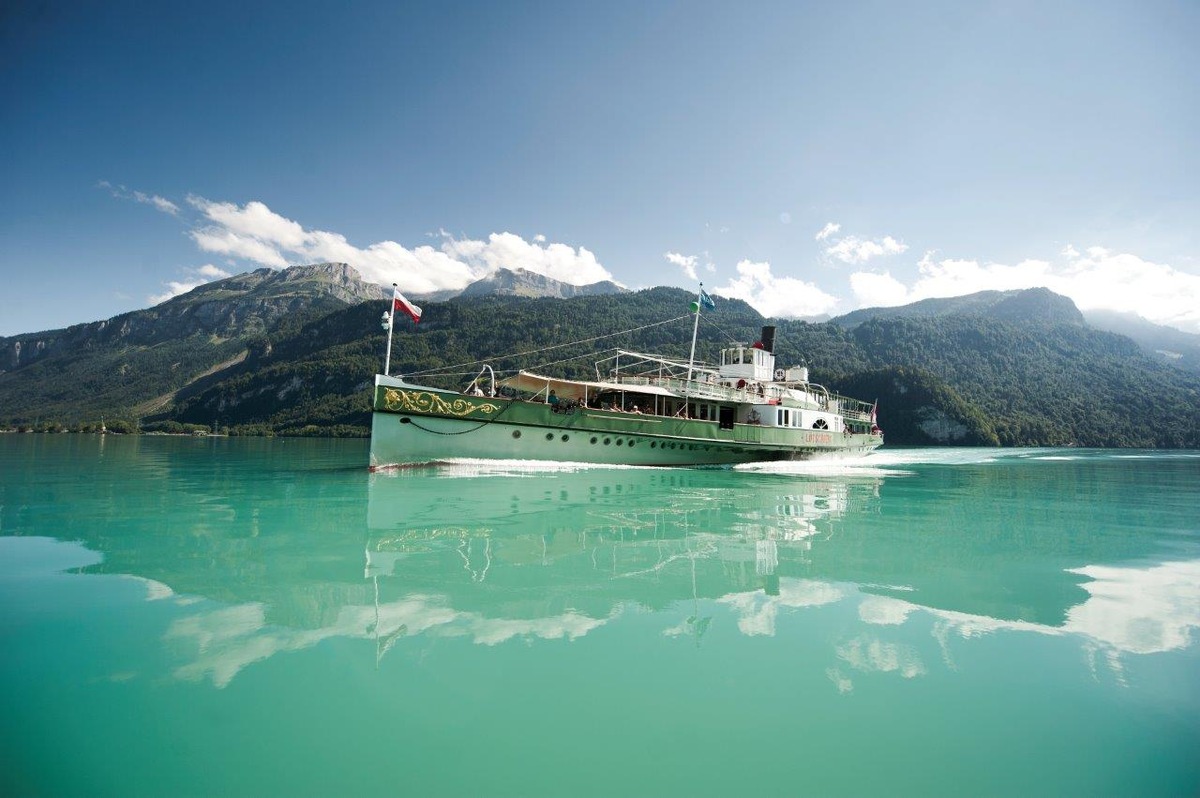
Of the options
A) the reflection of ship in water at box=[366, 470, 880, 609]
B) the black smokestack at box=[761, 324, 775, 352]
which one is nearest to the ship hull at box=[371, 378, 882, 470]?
the reflection of ship in water at box=[366, 470, 880, 609]

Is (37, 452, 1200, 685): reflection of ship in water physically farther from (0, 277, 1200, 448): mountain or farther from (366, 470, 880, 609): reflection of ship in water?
(0, 277, 1200, 448): mountain

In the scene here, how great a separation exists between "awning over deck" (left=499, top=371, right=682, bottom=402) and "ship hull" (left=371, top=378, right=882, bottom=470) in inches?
47.3

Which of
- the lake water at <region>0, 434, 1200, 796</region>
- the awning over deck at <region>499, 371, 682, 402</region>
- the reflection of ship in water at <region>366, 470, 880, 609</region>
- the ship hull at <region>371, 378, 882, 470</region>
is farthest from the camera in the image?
the awning over deck at <region>499, 371, 682, 402</region>

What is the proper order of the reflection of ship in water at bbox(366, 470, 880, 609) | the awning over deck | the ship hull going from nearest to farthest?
the reflection of ship in water at bbox(366, 470, 880, 609)
the ship hull
the awning over deck

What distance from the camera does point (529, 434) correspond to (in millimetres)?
22984

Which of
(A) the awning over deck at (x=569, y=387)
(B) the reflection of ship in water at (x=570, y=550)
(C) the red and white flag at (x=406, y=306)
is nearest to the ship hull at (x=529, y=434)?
(A) the awning over deck at (x=569, y=387)

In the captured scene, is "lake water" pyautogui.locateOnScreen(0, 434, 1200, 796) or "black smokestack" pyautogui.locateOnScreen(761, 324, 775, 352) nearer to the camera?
"lake water" pyautogui.locateOnScreen(0, 434, 1200, 796)

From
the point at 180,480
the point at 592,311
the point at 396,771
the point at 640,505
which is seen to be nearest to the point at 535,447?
the point at 640,505

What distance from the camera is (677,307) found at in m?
176

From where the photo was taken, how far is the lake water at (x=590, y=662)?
3.15 m

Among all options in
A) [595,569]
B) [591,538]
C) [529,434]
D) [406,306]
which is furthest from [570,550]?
[406,306]

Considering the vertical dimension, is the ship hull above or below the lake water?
above

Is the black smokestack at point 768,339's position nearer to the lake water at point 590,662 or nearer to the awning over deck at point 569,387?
the awning over deck at point 569,387

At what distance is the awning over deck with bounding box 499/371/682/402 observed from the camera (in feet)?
78.2
